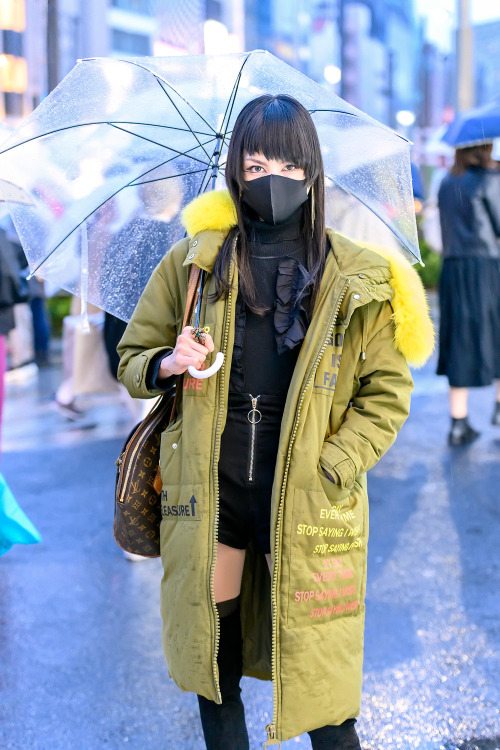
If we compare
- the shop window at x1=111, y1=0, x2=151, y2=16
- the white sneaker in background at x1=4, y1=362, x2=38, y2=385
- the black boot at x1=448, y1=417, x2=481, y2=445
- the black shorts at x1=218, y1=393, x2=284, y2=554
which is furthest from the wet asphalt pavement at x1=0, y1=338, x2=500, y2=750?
the shop window at x1=111, y1=0, x2=151, y2=16

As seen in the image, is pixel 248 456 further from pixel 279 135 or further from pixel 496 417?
pixel 496 417

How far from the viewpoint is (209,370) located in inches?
84.5

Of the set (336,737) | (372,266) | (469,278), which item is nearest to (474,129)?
(469,278)

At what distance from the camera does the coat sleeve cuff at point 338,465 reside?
2244 millimetres

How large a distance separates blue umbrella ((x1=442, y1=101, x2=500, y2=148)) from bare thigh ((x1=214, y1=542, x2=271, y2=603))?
4674 mm

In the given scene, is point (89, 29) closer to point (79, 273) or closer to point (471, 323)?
point (471, 323)

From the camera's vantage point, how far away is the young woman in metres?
2.24

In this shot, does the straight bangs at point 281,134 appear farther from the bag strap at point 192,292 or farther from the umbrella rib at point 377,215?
the umbrella rib at point 377,215

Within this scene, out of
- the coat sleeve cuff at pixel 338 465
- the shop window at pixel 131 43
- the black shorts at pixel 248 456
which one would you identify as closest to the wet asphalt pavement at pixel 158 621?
the black shorts at pixel 248 456

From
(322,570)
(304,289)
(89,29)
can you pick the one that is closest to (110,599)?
(322,570)

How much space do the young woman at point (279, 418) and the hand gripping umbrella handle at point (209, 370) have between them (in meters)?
0.03

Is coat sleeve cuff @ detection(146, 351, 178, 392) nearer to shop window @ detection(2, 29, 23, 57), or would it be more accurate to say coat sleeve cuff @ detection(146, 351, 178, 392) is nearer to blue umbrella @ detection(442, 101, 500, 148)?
blue umbrella @ detection(442, 101, 500, 148)

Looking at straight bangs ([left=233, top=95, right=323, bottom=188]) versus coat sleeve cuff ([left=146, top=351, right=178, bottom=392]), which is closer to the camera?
straight bangs ([left=233, top=95, right=323, bottom=188])

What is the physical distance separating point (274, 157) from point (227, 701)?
1453 millimetres
